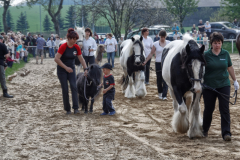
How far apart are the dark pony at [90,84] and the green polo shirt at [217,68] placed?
2.79m

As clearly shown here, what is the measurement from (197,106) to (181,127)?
45 centimetres

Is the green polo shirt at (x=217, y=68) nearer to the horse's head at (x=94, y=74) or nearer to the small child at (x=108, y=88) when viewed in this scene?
the small child at (x=108, y=88)

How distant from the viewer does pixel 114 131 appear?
587 centimetres

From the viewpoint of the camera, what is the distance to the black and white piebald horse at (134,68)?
9008mm

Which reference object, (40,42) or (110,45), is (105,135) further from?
(40,42)

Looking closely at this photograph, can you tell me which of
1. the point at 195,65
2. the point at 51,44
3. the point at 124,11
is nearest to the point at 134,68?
the point at 195,65

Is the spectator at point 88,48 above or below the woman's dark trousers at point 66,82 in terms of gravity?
above

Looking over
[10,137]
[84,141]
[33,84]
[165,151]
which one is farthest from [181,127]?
[33,84]

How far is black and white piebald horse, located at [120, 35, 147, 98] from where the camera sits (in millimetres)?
9008

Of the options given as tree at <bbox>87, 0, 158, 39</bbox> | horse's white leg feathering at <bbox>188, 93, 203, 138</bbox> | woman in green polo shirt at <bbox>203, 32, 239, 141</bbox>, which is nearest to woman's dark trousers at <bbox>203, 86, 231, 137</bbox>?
woman in green polo shirt at <bbox>203, 32, 239, 141</bbox>

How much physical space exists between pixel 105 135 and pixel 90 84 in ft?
6.69

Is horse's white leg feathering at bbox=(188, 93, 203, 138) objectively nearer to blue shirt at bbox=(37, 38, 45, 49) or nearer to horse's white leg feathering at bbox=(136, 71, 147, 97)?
horse's white leg feathering at bbox=(136, 71, 147, 97)

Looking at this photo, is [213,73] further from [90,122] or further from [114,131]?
[90,122]

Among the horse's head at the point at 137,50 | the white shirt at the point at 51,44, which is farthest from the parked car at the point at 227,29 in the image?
the horse's head at the point at 137,50
